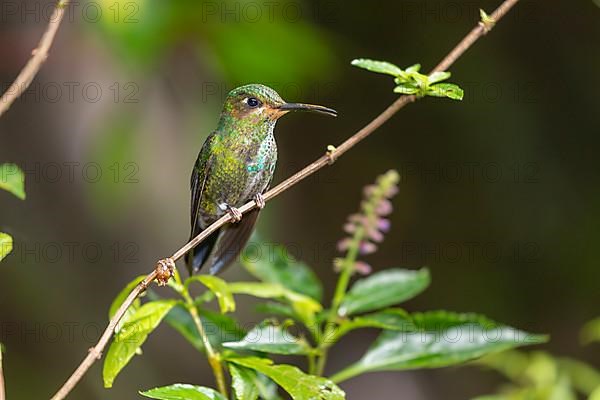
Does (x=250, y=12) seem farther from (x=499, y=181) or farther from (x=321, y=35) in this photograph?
(x=499, y=181)

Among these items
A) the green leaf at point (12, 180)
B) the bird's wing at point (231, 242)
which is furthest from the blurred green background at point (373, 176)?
the green leaf at point (12, 180)

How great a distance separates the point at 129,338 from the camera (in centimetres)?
142

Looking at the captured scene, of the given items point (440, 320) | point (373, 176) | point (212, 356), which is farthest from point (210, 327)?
point (373, 176)

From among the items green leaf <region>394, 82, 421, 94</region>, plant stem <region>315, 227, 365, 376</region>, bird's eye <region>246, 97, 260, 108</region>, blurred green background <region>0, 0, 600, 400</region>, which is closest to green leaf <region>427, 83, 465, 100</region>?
green leaf <region>394, 82, 421, 94</region>

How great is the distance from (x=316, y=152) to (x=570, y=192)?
5.11ft

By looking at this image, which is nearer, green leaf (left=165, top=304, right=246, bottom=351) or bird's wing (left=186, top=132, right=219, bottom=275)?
green leaf (left=165, top=304, right=246, bottom=351)

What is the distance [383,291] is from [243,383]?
20.8 inches

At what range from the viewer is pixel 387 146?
16.3 ft

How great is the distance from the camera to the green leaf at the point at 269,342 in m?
1.51

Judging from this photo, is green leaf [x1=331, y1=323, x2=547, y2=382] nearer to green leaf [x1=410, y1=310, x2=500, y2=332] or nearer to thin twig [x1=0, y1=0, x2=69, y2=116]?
green leaf [x1=410, y1=310, x2=500, y2=332]

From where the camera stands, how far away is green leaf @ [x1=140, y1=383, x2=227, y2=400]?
125 cm

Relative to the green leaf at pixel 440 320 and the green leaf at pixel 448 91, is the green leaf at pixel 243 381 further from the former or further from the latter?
the green leaf at pixel 448 91

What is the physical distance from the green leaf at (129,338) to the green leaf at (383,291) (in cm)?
50

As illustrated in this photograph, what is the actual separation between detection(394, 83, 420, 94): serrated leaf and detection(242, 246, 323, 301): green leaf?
62cm
